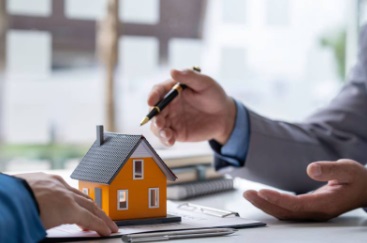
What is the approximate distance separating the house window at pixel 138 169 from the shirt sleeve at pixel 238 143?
424 mm

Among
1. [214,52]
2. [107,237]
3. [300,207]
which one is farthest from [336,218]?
[214,52]

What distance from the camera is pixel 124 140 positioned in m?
0.96

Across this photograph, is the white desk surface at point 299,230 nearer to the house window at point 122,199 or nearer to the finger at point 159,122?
the house window at point 122,199

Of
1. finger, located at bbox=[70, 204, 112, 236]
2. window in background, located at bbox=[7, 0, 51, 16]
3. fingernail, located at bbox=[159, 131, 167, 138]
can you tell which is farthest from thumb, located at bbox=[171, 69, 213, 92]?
window in background, located at bbox=[7, 0, 51, 16]

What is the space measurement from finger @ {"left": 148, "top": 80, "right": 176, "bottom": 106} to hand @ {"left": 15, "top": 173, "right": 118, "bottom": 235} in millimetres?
407

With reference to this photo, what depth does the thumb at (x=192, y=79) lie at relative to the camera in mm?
1238

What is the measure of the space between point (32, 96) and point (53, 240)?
3.65 meters

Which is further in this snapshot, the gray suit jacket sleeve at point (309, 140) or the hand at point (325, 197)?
the gray suit jacket sleeve at point (309, 140)

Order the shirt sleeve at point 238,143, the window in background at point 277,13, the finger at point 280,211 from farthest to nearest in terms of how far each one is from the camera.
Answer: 1. the window in background at point 277,13
2. the shirt sleeve at point 238,143
3. the finger at point 280,211

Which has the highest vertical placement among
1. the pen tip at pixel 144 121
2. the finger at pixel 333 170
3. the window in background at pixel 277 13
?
the window in background at pixel 277 13

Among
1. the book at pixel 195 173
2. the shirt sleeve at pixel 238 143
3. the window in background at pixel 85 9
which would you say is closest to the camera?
the shirt sleeve at pixel 238 143

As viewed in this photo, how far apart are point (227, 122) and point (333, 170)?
35cm

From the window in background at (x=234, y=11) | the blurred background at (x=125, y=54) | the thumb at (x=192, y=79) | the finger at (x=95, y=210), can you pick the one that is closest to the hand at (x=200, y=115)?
the thumb at (x=192, y=79)

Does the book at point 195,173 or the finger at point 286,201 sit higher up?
the finger at point 286,201
